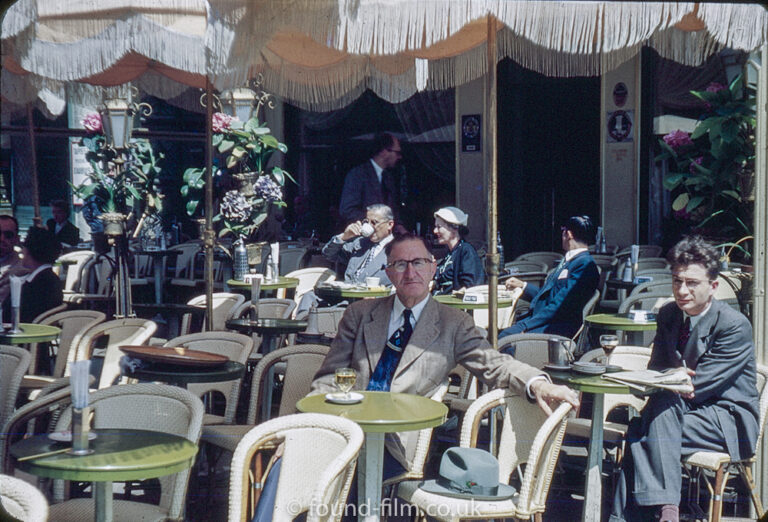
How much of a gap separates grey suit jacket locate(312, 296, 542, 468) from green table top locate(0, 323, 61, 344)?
7.01ft

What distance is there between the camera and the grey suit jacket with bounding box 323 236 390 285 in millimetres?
7461

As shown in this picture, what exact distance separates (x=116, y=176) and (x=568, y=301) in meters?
4.91

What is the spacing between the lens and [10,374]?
174 inches

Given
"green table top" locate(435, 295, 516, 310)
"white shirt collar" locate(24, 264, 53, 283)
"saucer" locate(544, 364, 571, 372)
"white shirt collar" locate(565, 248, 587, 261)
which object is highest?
"white shirt collar" locate(565, 248, 587, 261)

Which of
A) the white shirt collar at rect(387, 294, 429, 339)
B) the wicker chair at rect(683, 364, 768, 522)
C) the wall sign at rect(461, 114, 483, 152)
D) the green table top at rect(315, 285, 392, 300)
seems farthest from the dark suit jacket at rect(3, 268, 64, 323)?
the wall sign at rect(461, 114, 483, 152)

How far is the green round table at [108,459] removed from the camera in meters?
2.75

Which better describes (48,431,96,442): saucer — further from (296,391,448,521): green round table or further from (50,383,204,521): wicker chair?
(296,391,448,521): green round table

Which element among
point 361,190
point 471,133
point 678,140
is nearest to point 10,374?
point 361,190

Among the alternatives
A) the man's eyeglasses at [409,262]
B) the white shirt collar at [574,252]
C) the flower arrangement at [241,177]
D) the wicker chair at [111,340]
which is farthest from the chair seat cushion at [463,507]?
the flower arrangement at [241,177]

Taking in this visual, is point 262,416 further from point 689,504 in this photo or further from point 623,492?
point 689,504

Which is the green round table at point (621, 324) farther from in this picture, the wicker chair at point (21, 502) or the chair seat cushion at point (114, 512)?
the wicker chair at point (21, 502)

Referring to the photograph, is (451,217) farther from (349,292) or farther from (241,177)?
(241,177)

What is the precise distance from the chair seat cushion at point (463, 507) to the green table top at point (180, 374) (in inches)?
43.3

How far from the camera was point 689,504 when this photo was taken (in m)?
4.54
